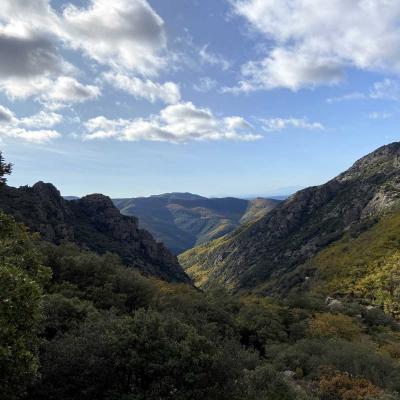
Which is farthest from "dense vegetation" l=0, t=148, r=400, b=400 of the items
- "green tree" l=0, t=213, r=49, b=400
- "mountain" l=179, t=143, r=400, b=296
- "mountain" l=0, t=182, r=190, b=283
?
"mountain" l=0, t=182, r=190, b=283

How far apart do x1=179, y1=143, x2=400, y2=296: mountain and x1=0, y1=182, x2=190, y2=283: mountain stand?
33.8 m

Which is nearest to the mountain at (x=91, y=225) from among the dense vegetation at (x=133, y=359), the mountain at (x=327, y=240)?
the mountain at (x=327, y=240)

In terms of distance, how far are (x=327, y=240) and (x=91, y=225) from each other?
7331 cm

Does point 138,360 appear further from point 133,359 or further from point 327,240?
point 327,240

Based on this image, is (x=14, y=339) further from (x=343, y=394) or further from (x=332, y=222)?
(x=332, y=222)

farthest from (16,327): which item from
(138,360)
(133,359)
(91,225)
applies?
(91,225)

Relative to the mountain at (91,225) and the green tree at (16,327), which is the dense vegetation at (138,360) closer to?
the green tree at (16,327)

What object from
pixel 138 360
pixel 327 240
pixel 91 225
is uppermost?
pixel 91 225

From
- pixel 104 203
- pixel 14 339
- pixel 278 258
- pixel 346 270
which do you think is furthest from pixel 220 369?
pixel 278 258

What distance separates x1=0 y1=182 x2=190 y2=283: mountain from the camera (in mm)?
85562

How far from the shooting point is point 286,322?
40656mm

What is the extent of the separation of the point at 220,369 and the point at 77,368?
5.61 metres

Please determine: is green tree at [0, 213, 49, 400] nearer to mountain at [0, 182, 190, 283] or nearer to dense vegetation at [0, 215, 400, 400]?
dense vegetation at [0, 215, 400, 400]

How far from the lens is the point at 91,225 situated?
354 feet
